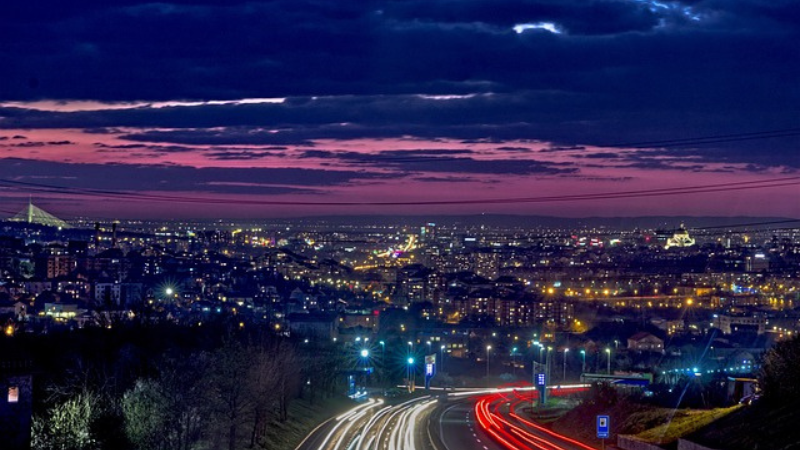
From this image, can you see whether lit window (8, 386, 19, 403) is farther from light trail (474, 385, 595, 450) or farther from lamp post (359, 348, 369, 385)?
lamp post (359, 348, 369, 385)

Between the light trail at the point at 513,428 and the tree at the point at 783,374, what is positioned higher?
the tree at the point at 783,374

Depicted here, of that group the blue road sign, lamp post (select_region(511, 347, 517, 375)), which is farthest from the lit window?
lamp post (select_region(511, 347, 517, 375))

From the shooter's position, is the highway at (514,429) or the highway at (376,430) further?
the highway at (376,430)

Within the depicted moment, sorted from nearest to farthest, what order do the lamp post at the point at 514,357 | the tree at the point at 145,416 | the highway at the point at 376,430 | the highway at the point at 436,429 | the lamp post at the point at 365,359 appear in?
the tree at the point at 145,416 < the highway at the point at 436,429 < the highway at the point at 376,430 < the lamp post at the point at 365,359 < the lamp post at the point at 514,357

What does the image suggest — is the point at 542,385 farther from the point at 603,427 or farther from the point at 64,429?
the point at 64,429

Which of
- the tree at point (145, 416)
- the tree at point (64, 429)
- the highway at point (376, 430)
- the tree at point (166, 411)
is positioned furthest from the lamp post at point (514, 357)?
the tree at point (64, 429)

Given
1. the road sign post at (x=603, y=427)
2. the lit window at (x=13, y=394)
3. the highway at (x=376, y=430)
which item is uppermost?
the lit window at (x=13, y=394)

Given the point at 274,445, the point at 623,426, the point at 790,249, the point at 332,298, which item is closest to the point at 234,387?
the point at 274,445

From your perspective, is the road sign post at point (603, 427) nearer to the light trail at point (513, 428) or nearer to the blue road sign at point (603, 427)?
the blue road sign at point (603, 427)

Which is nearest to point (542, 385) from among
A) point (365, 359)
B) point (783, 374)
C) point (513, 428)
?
point (513, 428)
